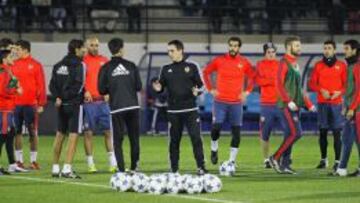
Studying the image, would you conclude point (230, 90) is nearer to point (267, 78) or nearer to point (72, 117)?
point (267, 78)

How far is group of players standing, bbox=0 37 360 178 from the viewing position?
63.1 ft

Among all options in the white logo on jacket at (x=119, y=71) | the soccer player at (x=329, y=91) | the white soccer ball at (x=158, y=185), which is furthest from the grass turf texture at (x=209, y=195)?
the white logo on jacket at (x=119, y=71)

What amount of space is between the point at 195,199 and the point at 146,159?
352 inches

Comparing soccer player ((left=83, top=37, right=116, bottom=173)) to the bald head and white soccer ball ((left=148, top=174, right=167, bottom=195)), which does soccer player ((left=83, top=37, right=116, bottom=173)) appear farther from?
white soccer ball ((left=148, top=174, right=167, bottom=195))

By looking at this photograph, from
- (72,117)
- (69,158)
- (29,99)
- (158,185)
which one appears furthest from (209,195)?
(29,99)

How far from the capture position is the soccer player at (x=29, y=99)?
75.0 feet

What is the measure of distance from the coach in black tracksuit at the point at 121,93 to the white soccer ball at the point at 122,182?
1.16 m

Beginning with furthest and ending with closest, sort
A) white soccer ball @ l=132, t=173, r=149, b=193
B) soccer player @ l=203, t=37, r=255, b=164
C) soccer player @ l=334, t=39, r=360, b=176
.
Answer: soccer player @ l=203, t=37, r=255, b=164
soccer player @ l=334, t=39, r=360, b=176
white soccer ball @ l=132, t=173, r=149, b=193

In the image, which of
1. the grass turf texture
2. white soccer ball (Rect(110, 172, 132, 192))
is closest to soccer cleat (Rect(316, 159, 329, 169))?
the grass turf texture

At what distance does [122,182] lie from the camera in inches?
698

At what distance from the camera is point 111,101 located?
19266 mm

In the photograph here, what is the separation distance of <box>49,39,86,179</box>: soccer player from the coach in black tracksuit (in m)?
1.35

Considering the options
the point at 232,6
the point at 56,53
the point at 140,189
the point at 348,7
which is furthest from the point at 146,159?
the point at 348,7

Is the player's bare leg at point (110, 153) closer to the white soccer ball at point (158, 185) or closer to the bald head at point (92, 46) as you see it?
the bald head at point (92, 46)
